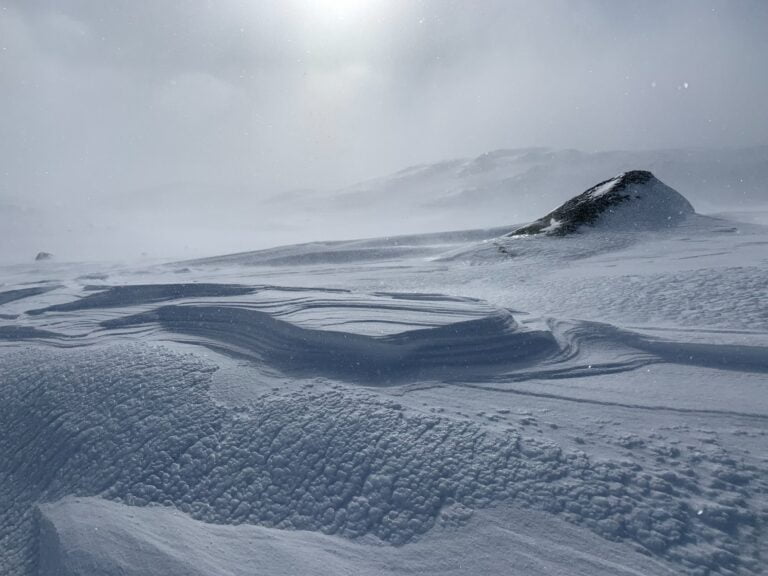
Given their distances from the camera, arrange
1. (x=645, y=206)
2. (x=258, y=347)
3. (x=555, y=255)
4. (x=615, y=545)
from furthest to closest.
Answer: (x=645, y=206), (x=555, y=255), (x=258, y=347), (x=615, y=545)

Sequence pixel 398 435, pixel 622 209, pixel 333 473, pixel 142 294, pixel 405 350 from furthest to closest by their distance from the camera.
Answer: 1. pixel 622 209
2. pixel 142 294
3. pixel 405 350
4. pixel 398 435
5. pixel 333 473

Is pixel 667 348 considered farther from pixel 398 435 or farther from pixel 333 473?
pixel 333 473

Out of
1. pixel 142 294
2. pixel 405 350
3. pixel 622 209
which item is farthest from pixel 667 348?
pixel 622 209

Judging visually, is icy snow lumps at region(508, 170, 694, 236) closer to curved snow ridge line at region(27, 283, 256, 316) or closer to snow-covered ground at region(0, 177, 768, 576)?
snow-covered ground at region(0, 177, 768, 576)

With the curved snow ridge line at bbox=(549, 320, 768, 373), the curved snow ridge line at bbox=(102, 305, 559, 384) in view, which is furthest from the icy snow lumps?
the curved snow ridge line at bbox=(102, 305, 559, 384)

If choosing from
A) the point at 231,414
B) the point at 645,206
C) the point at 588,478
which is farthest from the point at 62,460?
the point at 645,206

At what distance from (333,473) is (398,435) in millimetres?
362

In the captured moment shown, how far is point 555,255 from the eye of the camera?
6.55m

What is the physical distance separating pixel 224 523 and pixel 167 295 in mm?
→ 3811

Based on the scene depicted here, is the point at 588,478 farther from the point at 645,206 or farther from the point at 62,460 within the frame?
the point at 645,206

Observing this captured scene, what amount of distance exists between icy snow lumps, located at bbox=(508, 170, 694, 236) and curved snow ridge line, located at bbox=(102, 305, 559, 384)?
192 inches

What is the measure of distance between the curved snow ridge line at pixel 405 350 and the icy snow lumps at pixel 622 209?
4887mm

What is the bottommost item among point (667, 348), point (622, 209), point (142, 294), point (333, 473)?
point (333, 473)

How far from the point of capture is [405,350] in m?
3.25
